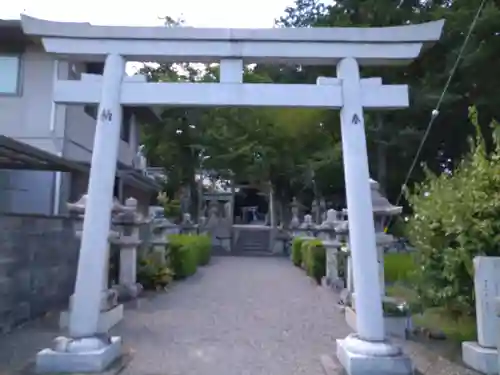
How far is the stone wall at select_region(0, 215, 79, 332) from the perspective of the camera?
7941 mm

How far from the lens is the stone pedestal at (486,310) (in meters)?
5.78

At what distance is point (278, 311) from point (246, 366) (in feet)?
14.2

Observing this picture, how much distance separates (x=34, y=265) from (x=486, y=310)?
22.6 feet

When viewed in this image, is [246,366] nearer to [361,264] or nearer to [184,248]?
[361,264]

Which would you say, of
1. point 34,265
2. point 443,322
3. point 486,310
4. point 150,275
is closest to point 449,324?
point 443,322

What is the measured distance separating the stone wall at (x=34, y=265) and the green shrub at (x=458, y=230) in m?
5.81

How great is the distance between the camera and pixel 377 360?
5523 mm

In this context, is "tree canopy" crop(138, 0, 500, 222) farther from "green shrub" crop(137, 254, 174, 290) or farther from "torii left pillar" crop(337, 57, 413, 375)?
"torii left pillar" crop(337, 57, 413, 375)

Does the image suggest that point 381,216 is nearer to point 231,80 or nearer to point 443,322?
point 443,322

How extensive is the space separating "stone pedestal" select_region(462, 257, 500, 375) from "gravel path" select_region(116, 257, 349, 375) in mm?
1732

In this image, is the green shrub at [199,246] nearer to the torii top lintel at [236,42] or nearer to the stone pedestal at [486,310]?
the torii top lintel at [236,42]

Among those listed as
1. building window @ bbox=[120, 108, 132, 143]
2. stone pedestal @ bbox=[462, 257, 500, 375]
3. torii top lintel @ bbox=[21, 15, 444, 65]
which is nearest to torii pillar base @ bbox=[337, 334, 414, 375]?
stone pedestal @ bbox=[462, 257, 500, 375]

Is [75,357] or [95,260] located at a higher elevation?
[95,260]

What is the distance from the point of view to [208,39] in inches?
244
